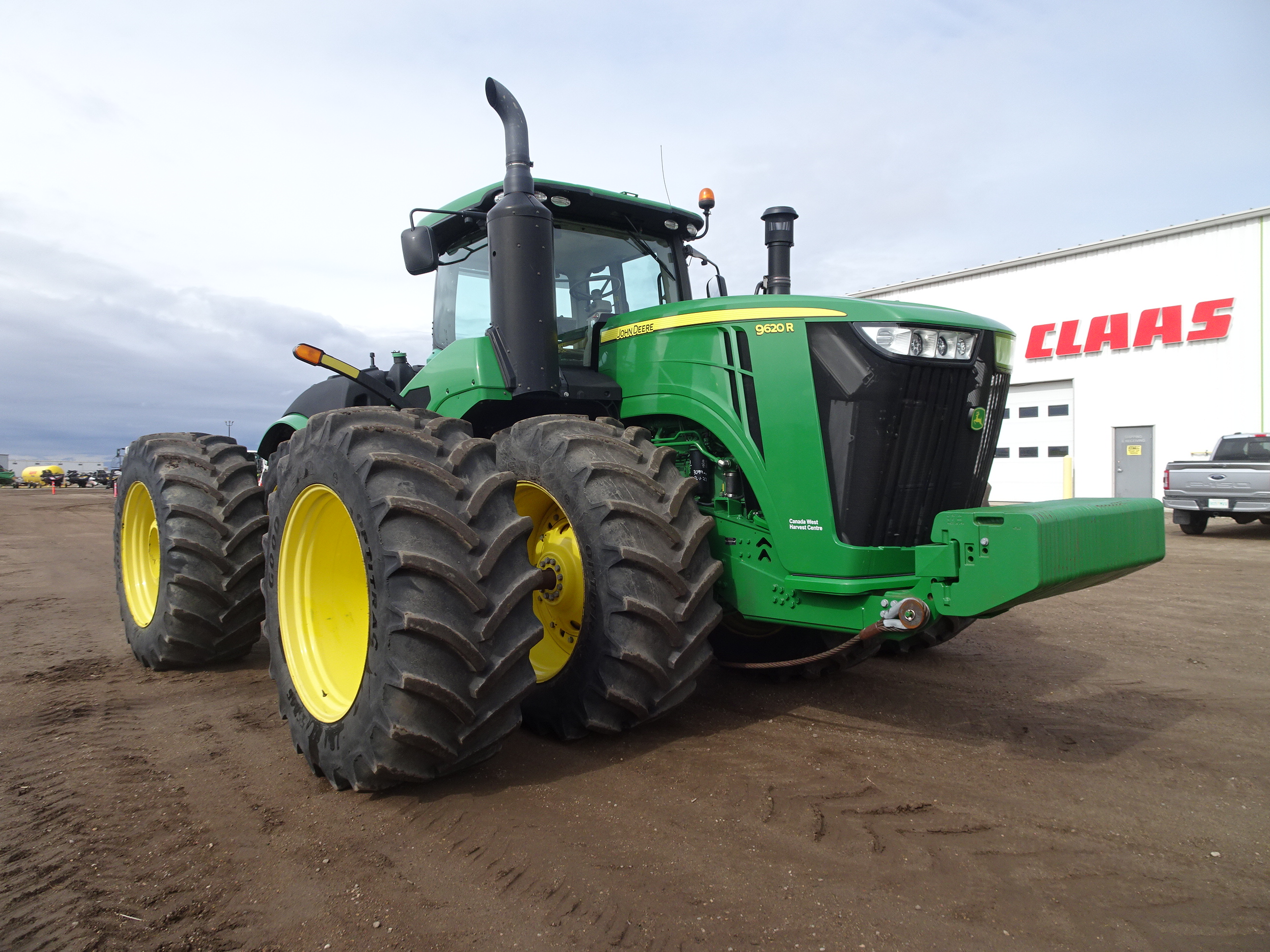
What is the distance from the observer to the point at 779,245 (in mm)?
4695

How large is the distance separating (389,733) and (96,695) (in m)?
2.76

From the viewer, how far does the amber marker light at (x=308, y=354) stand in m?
4.65

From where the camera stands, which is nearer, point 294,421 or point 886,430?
point 886,430

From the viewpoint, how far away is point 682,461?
13.4ft

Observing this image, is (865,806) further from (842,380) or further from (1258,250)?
(1258,250)

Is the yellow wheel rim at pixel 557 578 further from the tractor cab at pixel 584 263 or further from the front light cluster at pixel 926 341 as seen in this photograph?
the front light cluster at pixel 926 341

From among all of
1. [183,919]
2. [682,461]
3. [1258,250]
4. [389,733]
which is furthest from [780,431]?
[1258,250]

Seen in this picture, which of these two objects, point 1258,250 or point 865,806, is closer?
point 865,806

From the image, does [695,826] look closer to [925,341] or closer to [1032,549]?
[1032,549]

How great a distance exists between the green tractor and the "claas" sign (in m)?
18.0

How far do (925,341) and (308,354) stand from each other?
10.9 ft

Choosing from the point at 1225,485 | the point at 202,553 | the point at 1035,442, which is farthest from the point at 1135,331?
the point at 202,553

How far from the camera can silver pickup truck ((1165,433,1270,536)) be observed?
12.5 m

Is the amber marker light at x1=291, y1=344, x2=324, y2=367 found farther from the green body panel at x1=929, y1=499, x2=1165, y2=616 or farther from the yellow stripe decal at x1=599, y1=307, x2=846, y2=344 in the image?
the green body panel at x1=929, y1=499, x2=1165, y2=616
